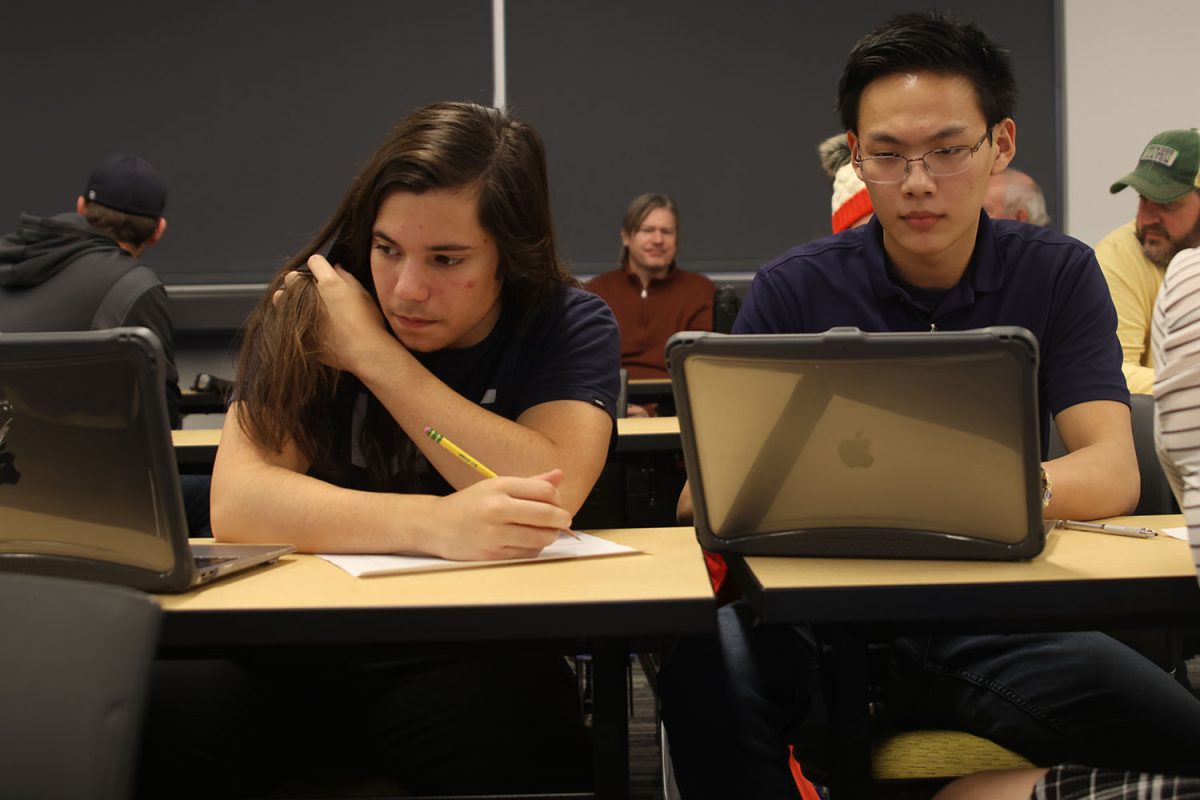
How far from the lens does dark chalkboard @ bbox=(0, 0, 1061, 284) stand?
18.3ft

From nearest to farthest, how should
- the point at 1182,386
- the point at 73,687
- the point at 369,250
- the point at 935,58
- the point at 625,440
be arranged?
the point at 73,687 < the point at 1182,386 < the point at 369,250 < the point at 935,58 < the point at 625,440

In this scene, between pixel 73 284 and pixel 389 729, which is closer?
pixel 389 729

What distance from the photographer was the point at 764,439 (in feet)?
3.67

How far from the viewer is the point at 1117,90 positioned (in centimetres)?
562

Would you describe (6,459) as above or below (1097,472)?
above

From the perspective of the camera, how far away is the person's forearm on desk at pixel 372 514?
1.22 metres

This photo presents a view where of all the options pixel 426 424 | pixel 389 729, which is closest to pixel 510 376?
pixel 426 424

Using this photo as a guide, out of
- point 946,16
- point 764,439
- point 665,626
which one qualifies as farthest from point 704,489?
point 946,16

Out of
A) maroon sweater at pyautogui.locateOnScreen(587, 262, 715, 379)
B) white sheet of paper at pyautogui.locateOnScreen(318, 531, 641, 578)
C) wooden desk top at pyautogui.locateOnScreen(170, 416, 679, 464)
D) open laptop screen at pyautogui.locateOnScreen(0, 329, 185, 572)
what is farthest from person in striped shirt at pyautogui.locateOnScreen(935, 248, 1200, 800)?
maroon sweater at pyautogui.locateOnScreen(587, 262, 715, 379)

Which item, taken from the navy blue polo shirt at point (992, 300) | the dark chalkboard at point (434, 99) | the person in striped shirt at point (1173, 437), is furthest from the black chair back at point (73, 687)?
the dark chalkboard at point (434, 99)

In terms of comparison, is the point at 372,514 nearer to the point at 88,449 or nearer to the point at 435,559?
the point at 435,559

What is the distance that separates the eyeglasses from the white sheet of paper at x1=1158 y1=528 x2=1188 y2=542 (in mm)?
575

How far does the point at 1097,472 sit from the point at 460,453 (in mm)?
783

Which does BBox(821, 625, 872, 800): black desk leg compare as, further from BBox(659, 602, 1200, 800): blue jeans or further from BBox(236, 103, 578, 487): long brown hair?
BBox(236, 103, 578, 487): long brown hair
